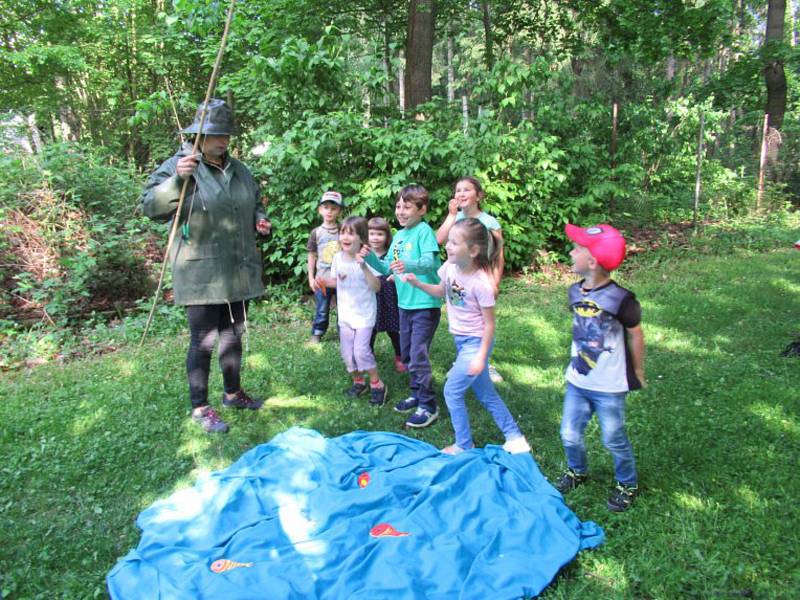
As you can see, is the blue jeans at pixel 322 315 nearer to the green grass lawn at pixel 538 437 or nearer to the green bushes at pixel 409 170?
the green grass lawn at pixel 538 437

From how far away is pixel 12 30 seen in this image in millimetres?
11477

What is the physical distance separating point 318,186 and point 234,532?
15.7 ft

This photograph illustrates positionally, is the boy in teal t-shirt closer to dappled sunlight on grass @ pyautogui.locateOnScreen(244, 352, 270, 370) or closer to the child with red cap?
the child with red cap

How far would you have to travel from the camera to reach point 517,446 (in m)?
3.32

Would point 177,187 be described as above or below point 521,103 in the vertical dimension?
below

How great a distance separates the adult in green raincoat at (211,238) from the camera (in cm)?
346

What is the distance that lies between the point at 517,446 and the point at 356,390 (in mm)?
1528

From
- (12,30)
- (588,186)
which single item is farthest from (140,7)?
(588,186)

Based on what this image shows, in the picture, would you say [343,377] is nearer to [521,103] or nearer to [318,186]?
[318,186]

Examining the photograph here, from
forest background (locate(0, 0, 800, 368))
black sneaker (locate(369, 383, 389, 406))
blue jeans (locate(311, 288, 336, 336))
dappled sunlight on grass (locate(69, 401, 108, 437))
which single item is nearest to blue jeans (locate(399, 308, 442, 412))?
black sneaker (locate(369, 383, 389, 406))

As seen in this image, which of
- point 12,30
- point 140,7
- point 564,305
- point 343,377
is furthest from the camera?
point 140,7

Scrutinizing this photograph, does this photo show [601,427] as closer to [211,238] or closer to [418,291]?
[418,291]

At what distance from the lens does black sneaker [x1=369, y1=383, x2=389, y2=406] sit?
165 inches


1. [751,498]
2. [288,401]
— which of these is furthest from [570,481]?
[288,401]
